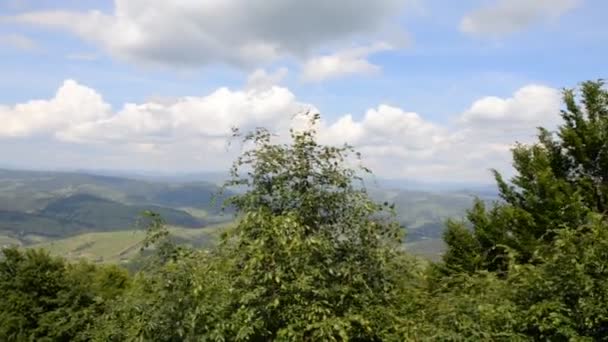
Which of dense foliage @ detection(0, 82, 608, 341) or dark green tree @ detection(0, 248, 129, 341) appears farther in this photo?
dark green tree @ detection(0, 248, 129, 341)

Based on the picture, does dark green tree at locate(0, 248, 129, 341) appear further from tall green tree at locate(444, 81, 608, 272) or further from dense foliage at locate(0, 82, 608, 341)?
tall green tree at locate(444, 81, 608, 272)

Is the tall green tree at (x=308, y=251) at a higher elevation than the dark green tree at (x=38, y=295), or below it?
higher

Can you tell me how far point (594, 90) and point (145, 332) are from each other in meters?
29.8

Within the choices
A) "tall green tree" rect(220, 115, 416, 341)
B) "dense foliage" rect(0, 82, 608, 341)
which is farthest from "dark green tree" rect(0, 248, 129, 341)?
"tall green tree" rect(220, 115, 416, 341)

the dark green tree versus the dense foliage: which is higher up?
the dense foliage

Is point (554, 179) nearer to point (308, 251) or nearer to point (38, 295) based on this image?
point (308, 251)

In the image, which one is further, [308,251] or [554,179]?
[554,179]

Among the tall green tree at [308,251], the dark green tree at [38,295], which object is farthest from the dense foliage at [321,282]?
the dark green tree at [38,295]

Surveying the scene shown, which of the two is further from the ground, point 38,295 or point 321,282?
point 321,282

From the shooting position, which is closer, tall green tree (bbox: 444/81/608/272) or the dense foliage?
the dense foliage

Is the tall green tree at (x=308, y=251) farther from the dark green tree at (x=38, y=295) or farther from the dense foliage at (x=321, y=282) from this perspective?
the dark green tree at (x=38, y=295)

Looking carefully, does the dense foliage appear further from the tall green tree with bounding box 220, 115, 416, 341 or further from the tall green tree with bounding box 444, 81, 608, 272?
the tall green tree with bounding box 444, 81, 608, 272

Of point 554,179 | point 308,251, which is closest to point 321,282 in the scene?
point 308,251

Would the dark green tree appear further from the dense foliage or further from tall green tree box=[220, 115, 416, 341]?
tall green tree box=[220, 115, 416, 341]
